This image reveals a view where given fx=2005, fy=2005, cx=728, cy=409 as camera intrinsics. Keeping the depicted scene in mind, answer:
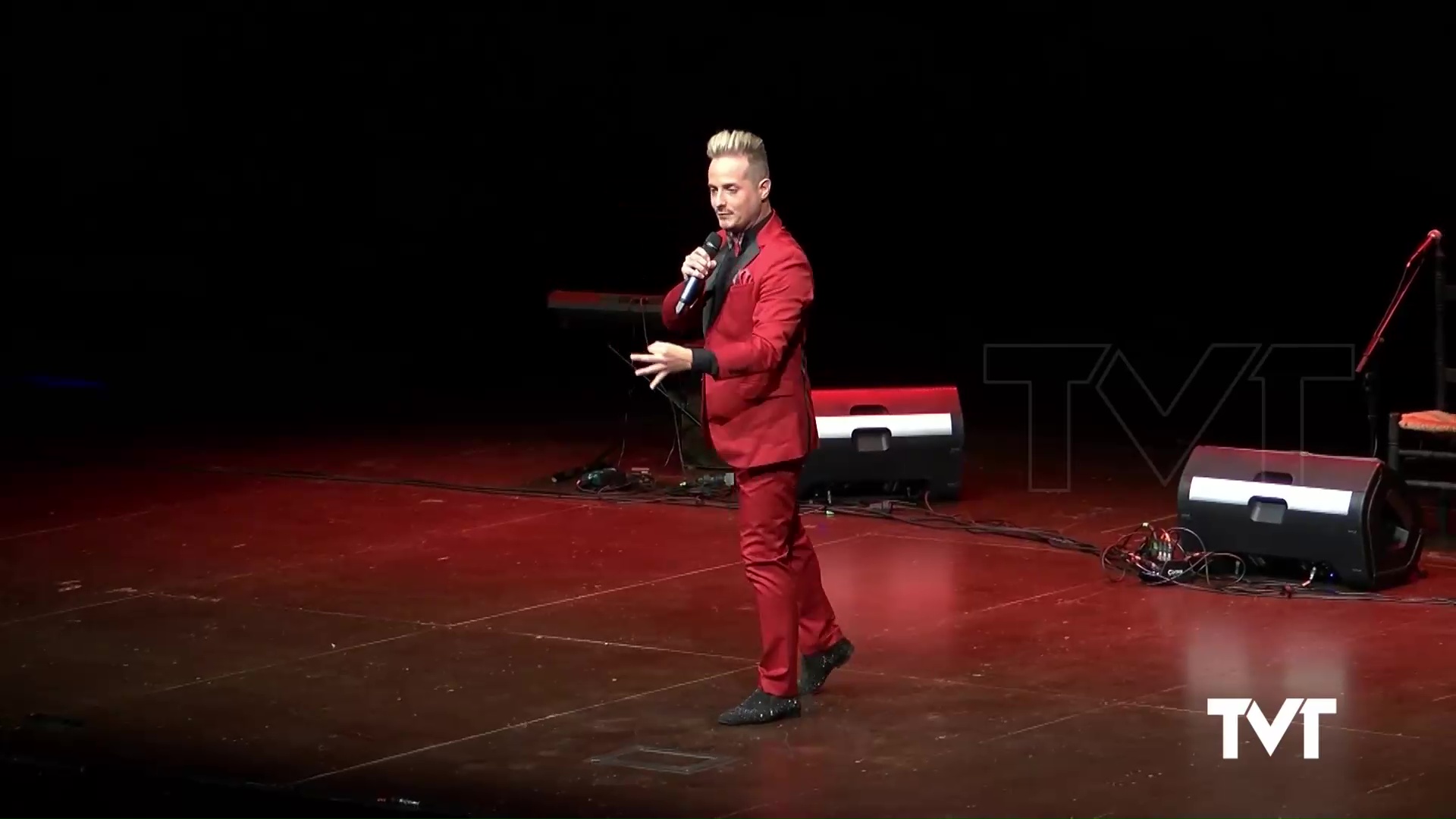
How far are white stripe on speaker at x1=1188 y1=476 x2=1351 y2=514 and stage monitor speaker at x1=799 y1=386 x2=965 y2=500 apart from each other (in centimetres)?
139

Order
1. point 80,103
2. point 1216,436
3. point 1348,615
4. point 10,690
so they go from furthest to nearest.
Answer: point 80,103 → point 1216,436 → point 1348,615 → point 10,690

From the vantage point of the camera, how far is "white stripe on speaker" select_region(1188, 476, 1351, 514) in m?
5.95

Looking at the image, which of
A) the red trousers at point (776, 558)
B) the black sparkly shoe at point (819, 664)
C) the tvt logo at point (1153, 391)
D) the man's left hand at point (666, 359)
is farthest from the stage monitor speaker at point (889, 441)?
the man's left hand at point (666, 359)

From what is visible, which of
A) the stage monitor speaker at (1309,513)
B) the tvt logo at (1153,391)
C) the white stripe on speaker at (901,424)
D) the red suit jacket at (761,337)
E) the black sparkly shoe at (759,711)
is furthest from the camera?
the tvt logo at (1153,391)

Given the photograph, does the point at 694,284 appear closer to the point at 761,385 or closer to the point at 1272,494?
the point at 761,385

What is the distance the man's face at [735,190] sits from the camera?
454cm

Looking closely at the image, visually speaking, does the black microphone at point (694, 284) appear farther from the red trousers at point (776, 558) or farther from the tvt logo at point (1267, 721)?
the tvt logo at point (1267, 721)

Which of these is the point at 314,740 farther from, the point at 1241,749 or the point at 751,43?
the point at 751,43

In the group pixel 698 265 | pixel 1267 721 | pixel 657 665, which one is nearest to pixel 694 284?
pixel 698 265

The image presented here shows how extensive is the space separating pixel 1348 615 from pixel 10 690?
3.64 m

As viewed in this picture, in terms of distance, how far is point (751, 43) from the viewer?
12.3 meters

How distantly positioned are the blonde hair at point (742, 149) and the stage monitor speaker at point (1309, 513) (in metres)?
2.32

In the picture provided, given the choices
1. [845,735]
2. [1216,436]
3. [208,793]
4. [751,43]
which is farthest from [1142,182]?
[208,793]

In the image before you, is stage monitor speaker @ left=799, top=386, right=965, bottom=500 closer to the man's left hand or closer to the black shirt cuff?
the black shirt cuff
